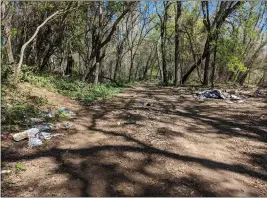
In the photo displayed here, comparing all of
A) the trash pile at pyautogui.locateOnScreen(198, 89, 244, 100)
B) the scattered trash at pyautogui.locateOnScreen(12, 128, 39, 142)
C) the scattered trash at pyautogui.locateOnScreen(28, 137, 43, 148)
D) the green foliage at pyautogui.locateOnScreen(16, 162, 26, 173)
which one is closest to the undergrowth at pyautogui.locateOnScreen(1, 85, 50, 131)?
the scattered trash at pyautogui.locateOnScreen(12, 128, 39, 142)

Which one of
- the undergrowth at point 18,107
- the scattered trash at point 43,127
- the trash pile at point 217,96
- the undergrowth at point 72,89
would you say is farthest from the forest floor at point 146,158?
the trash pile at point 217,96

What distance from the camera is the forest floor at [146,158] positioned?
4.44 meters

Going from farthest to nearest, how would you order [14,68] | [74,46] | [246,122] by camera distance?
[74,46] < [14,68] < [246,122]

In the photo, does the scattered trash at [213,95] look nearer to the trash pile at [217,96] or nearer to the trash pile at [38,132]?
the trash pile at [217,96]

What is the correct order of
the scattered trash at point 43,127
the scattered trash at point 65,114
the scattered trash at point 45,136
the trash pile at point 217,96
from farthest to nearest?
the trash pile at point 217,96 < the scattered trash at point 65,114 < the scattered trash at point 43,127 < the scattered trash at point 45,136

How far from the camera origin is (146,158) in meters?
5.48

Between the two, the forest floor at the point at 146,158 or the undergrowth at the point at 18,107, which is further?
the undergrowth at the point at 18,107

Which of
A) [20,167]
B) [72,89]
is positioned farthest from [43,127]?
[72,89]

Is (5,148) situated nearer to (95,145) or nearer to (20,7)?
(95,145)

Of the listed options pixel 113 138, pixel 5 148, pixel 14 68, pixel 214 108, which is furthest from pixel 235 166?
pixel 14 68

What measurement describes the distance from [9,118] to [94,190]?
3.57m

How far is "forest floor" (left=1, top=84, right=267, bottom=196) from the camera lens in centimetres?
444

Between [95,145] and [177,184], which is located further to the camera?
[95,145]

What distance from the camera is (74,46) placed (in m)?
20.9
